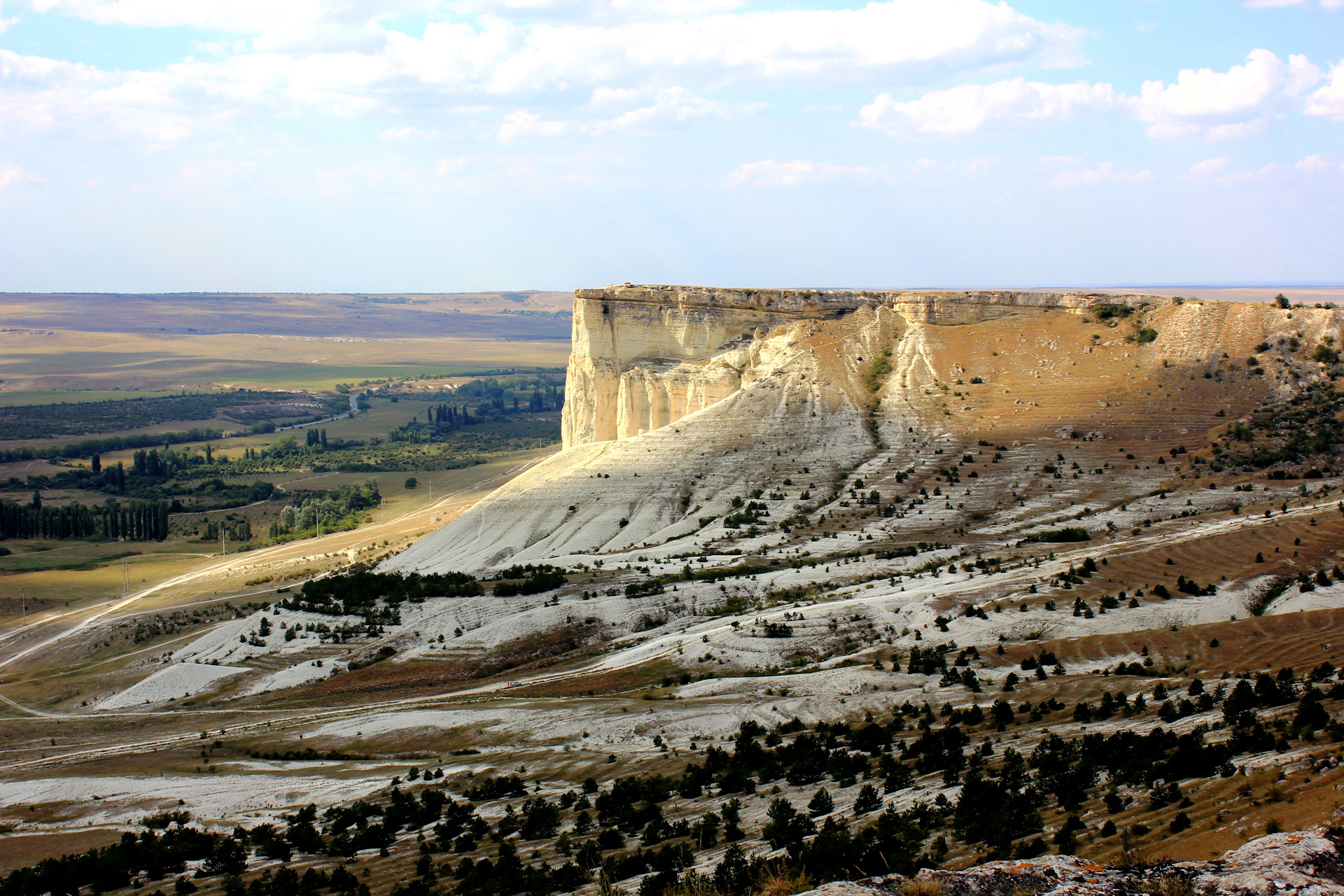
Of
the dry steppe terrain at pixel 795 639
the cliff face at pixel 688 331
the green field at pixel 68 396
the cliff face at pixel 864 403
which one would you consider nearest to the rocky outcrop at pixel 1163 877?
the dry steppe terrain at pixel 795 639

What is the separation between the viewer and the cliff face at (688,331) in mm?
59281

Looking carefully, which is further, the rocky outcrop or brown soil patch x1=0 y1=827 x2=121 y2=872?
brown soil patch x1=0 y1=827 x2=121 y2=872

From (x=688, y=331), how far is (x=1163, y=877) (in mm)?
53465

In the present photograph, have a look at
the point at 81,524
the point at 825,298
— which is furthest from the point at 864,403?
the point at 81,524

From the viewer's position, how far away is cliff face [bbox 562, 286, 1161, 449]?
194 ft

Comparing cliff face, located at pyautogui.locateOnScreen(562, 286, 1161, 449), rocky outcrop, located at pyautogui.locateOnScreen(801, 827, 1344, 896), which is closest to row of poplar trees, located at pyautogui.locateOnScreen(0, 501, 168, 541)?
cliff face, located at pyautogui.locateOnScreen(562, 286, 1161, 449)

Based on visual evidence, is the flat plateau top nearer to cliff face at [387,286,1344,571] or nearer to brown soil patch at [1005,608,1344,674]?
cliff face at [387,286,1344,571]

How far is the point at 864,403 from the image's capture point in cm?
5478

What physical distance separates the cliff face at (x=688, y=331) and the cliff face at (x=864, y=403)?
0.13m

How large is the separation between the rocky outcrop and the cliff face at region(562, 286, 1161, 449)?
47867 millimetres

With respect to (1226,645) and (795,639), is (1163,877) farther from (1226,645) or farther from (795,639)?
(795,639)

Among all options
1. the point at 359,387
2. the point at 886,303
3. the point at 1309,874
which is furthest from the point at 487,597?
the point at 359,387

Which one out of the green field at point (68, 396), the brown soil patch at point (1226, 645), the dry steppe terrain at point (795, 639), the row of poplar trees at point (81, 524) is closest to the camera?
the dry steppe terrain at point (795, 639)

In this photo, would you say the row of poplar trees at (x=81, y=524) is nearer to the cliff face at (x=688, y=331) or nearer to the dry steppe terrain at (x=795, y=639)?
the dry steppe terrain at (x=795, y=639)
